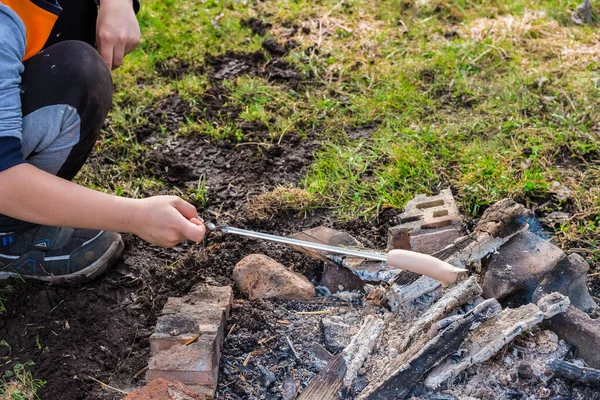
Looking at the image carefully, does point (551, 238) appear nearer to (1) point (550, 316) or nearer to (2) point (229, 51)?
(1) point (550, 316)

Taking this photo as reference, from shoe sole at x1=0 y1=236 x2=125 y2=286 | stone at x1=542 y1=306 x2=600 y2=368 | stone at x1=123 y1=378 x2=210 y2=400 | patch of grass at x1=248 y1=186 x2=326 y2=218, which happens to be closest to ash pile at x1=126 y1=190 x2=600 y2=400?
stone at x1=542 y1=306 x2=600 y2=368

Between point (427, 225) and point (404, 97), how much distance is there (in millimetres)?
1229

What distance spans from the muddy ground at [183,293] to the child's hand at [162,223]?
416 mm

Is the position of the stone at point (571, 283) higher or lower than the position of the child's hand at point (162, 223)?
lower

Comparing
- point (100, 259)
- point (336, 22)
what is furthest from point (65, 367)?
point (336, 22)

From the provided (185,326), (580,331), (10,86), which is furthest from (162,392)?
(580,331)

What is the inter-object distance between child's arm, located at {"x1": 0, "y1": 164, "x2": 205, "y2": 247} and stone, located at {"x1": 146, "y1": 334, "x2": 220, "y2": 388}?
36 cm

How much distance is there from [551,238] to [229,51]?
7.59 feet

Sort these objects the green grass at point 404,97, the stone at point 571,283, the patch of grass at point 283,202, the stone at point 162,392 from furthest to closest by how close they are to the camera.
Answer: the green grass at point 404,97, the patch of grass at point 283,202, the stone at point 571,283, the stone at point 162,392

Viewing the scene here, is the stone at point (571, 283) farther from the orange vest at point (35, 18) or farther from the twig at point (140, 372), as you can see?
the orange vest at point (35, 18)

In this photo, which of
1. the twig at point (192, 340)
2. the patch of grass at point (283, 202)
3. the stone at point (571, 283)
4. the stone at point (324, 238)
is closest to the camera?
the twig at point (192, 340)

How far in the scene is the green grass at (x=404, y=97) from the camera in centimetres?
307

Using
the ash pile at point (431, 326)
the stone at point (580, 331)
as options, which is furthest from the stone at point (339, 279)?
the stone at point (580, 331)

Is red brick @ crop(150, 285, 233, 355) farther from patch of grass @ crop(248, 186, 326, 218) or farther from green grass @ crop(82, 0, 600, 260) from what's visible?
green grass @ crop(82, 0, 600, 260)
